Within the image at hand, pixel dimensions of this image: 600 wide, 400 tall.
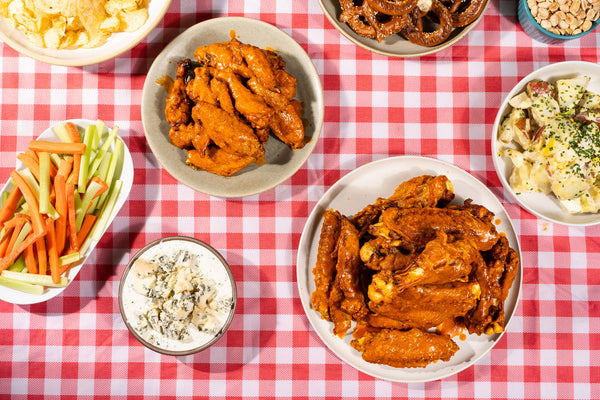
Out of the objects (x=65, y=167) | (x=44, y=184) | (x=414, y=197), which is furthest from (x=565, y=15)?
(x=44, y=184)

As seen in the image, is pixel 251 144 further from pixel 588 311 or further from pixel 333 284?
pixel 588 311

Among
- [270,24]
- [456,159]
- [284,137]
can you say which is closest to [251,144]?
[284,137]

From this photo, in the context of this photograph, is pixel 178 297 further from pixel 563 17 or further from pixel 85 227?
pixel 563 17

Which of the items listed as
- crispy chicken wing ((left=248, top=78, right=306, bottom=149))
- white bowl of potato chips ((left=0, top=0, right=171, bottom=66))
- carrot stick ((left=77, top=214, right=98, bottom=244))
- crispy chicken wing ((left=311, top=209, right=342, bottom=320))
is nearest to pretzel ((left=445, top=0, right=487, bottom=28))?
crispy chicken wing ((left=248, top=78, right=306, bottom=149))

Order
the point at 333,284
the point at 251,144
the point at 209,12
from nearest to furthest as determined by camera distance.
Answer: the point at 251,144 < the point at 333,284 < the point at 209,12

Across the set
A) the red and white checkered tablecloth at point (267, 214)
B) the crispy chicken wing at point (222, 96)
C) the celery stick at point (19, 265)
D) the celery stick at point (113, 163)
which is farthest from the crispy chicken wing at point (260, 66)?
the celery stick at point (19, 265)

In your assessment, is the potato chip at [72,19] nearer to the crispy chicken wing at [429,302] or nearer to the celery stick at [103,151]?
the celery stick at [103,151]
